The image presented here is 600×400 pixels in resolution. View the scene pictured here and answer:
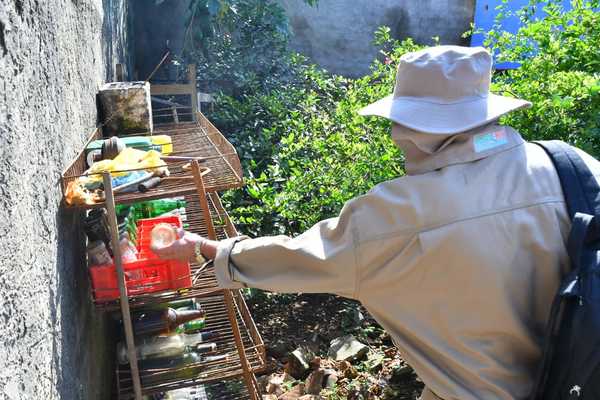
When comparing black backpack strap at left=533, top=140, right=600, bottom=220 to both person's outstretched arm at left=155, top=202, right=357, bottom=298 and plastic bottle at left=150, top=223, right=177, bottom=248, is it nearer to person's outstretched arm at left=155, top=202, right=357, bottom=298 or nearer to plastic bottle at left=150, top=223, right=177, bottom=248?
person's outstretched arm at left=155, top=202, right=357, bottom=298

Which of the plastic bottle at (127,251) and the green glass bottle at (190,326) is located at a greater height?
the plastic bottle at (127,251)

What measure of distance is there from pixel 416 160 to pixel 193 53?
5.90 m

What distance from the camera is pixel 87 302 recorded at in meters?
2.67

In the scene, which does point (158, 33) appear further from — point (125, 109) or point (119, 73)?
point (125, 109)

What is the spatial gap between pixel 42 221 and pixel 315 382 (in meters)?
2.43

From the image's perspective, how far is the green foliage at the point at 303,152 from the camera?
439 cm

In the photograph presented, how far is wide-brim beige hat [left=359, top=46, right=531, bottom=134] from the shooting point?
1623 mm

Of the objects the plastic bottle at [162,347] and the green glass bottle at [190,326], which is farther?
the green glass bottle at [190,326]

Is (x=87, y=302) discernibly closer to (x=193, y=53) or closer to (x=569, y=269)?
(x=569, y=269)

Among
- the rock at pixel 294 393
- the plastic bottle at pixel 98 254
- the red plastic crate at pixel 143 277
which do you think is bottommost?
the rock at pixel 294 393

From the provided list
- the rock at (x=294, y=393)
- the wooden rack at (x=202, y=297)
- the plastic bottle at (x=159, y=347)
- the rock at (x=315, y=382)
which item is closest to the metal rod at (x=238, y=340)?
the wooden rack at (x=202, y=297)

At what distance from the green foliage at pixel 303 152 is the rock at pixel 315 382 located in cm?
117

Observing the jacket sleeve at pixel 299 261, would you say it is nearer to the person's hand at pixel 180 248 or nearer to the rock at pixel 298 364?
the person's hand at pixel 180 248

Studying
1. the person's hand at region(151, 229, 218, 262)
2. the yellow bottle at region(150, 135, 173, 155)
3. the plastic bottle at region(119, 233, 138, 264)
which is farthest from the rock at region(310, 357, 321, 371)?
the person's hand at region(151, 229, 218, 262)
